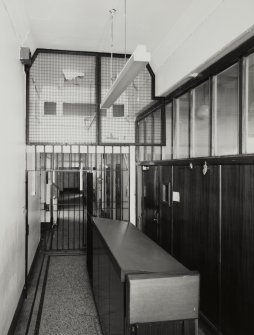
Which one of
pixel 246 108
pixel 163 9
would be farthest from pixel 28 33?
pixel 246 108

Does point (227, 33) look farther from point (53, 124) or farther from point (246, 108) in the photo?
point (53, 124)

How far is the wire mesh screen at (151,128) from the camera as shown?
500 cm

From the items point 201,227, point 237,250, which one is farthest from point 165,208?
point 237,250

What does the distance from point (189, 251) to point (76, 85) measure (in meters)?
2.91

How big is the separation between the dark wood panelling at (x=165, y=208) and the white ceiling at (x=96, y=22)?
1784 millimetres

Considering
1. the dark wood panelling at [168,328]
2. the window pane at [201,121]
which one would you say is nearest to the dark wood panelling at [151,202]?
the window pane at [201,121]

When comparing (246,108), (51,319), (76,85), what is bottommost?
(51,319)

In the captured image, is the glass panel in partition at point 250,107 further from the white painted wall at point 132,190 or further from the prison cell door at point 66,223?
the white painted wall at point 132,190

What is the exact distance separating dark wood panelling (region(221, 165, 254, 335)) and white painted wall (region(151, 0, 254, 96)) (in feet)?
3.62

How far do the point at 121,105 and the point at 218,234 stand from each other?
2.80 m

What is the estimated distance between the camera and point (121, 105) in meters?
4.96

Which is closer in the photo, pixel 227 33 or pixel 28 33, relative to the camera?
pixel 227 33

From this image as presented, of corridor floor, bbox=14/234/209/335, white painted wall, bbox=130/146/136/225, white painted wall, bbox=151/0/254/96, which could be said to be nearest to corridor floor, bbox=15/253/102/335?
corridor floor, bbox=14/234/209/335

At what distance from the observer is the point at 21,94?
4.03 metres
